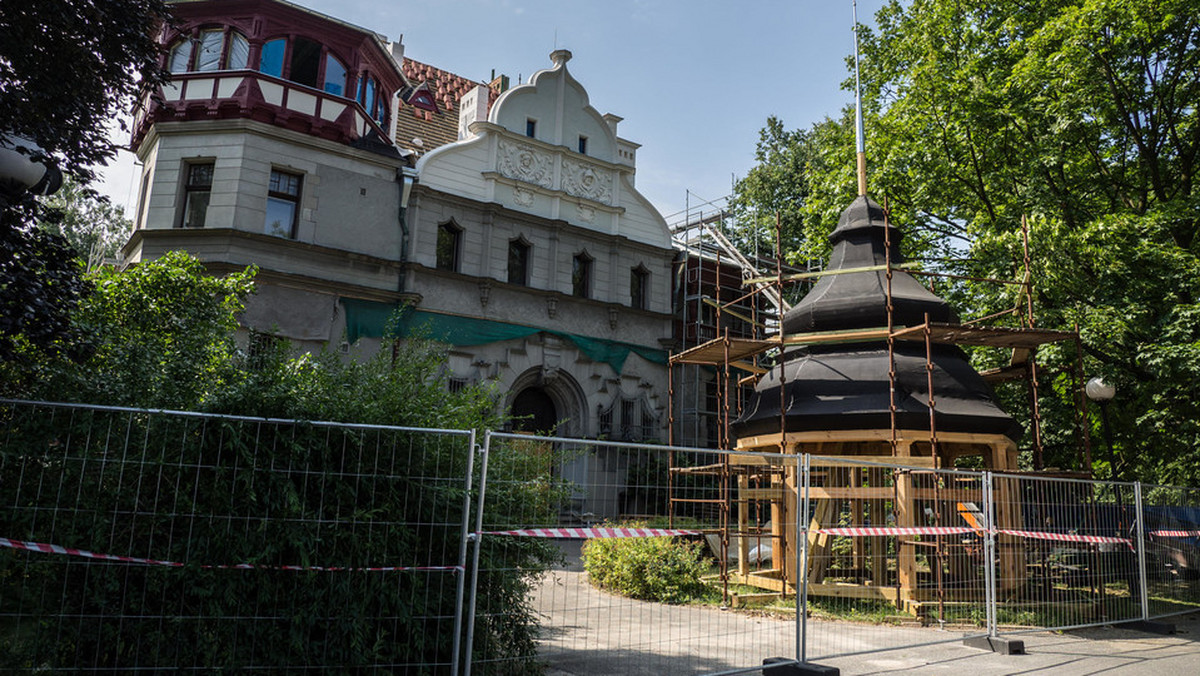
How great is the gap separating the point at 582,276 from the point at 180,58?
12.5 metres

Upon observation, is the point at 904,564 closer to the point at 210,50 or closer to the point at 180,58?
the point at 210,50

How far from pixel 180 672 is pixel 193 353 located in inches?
106

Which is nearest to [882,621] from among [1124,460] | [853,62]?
[1124,460]

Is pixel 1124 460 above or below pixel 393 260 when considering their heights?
below

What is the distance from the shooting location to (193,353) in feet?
21.1

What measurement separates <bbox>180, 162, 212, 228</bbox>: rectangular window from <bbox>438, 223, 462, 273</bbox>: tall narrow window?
596 centimetres

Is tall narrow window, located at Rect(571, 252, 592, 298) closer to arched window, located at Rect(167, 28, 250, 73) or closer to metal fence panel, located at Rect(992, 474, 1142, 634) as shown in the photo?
arched window, located at Rect(167, 28, 250, 73)

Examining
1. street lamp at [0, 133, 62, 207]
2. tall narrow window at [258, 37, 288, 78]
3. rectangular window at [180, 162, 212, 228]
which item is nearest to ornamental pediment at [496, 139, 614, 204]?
tall narrow window at [258, 37, 288, 78]

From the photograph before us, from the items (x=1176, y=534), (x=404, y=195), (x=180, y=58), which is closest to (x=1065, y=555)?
(x=1176, y=534)

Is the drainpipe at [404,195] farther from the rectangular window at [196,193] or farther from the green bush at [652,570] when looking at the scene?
the green bush at [652,570]

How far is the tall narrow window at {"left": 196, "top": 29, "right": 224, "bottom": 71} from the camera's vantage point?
1992 centimetres

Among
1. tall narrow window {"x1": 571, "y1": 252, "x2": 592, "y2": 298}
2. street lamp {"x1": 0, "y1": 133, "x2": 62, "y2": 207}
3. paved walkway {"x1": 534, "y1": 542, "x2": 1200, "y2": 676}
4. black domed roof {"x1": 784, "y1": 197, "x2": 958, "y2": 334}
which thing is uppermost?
tall narrow window {"x1": 571, "y1": 252, "x2": 592, "y2": 298}

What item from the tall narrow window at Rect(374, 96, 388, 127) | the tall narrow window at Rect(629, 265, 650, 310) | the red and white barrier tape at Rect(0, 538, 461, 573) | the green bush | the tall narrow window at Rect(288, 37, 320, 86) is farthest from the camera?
the tall narrow window at Rect(629, 265, 650, 310)

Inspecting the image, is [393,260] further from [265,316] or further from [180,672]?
[180,672]
